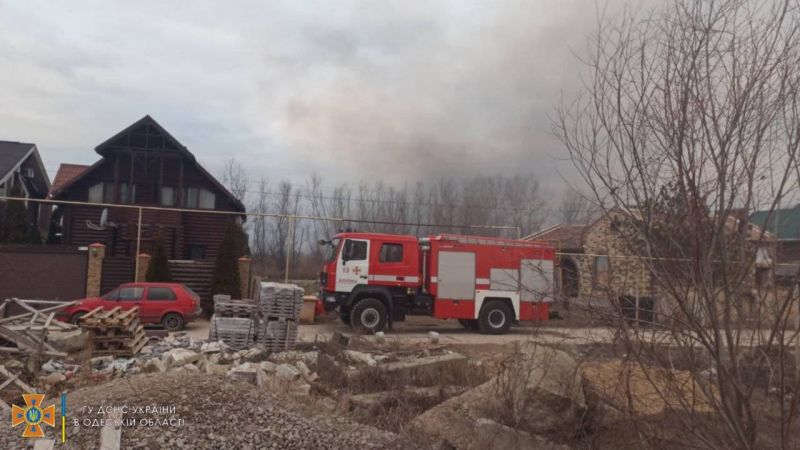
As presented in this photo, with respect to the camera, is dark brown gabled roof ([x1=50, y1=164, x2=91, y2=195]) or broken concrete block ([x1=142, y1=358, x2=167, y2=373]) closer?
broken concrete block ([x1=142, y1=358, x2=167, y2=373])

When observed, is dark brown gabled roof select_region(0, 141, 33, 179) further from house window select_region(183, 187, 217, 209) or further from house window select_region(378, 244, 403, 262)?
house window select_region(378, 244, 403, 262)

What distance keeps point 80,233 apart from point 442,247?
52.9 feet

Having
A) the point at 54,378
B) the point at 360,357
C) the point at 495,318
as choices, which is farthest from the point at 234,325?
the point at 495,318

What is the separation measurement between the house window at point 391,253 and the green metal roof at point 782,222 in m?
12.7

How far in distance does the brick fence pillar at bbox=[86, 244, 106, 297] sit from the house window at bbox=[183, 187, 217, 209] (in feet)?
22.4

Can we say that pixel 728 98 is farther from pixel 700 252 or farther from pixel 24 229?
pixel 24 229

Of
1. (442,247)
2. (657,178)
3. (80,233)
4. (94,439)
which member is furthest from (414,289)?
(80,233)

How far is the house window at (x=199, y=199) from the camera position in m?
24.8

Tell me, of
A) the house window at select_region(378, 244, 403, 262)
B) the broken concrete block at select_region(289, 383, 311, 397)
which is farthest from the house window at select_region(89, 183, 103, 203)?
the broken concrete block at select_region(289, 383, 311, 397)

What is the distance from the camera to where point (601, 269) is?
3613mm

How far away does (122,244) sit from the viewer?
22.9 meters

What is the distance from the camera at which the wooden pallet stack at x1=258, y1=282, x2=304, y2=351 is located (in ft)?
38.8

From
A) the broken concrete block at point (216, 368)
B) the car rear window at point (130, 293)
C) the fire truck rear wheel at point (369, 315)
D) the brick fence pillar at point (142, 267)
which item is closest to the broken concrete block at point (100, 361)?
the broken concrete block at point (216, 368)

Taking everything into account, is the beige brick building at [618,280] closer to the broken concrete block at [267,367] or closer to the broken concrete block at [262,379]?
the broken concrete block at [262,379]
